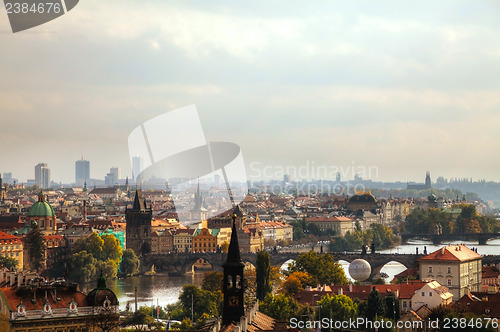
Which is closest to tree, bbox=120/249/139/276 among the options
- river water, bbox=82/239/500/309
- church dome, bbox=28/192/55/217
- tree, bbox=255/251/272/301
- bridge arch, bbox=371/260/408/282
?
river water, bbox=82/239/500/309

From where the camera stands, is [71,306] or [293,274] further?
[293,274]

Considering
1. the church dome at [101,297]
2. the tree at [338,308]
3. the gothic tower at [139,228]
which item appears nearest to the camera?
the church dome at [101,297]

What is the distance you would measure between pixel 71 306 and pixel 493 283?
25405 millimetres

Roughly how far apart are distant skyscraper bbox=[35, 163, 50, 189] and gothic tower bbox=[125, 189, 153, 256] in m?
112

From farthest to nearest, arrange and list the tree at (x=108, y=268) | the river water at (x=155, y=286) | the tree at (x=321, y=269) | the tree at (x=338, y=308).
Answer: the tree at (x=108, y=268)
the river water at (x=155, y=286)
the tree at (x=321, y=269)
the tree at (x=338, y=308)

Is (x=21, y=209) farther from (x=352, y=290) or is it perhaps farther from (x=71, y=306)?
(x=71, y=306)

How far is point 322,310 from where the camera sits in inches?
1428

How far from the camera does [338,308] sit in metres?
36.0

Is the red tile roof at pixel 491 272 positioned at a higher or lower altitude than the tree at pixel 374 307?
lower

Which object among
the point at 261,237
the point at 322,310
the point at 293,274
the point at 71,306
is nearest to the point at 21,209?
the point at 261,237

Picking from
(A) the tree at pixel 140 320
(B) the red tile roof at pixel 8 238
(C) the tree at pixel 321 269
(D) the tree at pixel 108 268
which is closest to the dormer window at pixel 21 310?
(A) the tree at pixel 140 320

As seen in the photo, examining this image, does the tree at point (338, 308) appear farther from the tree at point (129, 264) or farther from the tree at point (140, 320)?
the tree at point (129, 264)

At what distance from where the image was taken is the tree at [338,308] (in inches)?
1393

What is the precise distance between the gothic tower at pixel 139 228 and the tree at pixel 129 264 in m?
7.45
